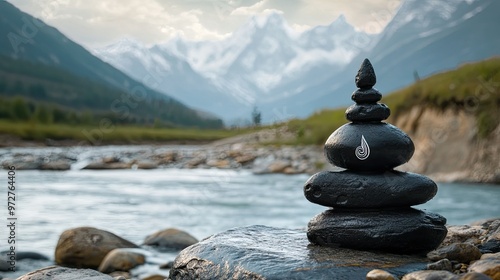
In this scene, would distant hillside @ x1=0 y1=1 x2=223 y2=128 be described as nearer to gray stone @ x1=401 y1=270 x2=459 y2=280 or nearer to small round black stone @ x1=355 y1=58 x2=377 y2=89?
small round black stone @ x1=355 y1=58 x2=377 y2=89

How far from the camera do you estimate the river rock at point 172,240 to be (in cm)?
1180

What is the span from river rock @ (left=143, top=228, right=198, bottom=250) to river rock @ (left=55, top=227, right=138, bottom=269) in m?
1.41

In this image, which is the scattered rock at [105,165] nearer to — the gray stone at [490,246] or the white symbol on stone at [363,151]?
the white symbol on stone at [363,151]

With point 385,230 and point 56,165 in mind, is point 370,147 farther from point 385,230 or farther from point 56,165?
point 56,165

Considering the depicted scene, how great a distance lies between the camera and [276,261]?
528 cm

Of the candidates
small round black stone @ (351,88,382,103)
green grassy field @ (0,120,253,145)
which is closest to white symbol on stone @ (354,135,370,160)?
small round black stone @ (351,88,382,103)

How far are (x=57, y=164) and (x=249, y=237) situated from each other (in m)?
33.2

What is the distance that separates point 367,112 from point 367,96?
200 millimetres

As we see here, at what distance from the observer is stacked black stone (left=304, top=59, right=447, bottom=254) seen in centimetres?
570

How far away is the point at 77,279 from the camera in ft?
20.7

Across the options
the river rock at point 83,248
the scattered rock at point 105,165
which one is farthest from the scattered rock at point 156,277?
the scattered rock at point 105,165

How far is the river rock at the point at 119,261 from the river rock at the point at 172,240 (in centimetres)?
153

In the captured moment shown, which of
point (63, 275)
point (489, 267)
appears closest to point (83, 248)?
point (63, 275)

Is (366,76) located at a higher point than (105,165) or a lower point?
higher
